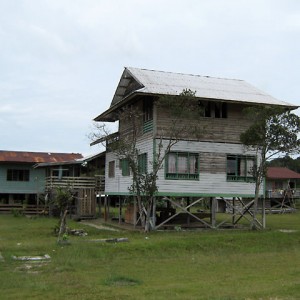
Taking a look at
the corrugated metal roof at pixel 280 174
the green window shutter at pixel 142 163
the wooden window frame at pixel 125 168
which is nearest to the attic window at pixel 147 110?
the green window shutter at pixel 142 163

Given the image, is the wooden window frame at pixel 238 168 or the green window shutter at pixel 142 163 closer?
the green window shutter at pixel 142 163

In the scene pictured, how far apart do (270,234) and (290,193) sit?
110ft

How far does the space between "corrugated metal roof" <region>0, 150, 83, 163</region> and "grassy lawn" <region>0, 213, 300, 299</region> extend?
2137 cm

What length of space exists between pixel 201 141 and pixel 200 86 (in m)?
3.57

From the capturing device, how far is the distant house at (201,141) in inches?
1003

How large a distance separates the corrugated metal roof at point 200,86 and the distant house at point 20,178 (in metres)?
19.3

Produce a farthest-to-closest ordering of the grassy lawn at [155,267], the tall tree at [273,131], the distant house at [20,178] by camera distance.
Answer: the distant house at [20,178]
the tall tree at [273,131]
the grassy lawn at [155,267]

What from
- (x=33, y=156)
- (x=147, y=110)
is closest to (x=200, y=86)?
(x=147, y=110)

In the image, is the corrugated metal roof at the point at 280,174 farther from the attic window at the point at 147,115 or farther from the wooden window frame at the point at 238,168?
the attic window at the point at 147,115

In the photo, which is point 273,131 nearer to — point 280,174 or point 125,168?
point 125,168

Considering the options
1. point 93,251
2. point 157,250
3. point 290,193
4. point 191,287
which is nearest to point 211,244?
point 157,250

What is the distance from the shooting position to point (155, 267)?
48.0ft

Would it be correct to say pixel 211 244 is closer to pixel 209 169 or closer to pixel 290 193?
pixel 209 169

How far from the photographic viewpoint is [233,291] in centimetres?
1020
